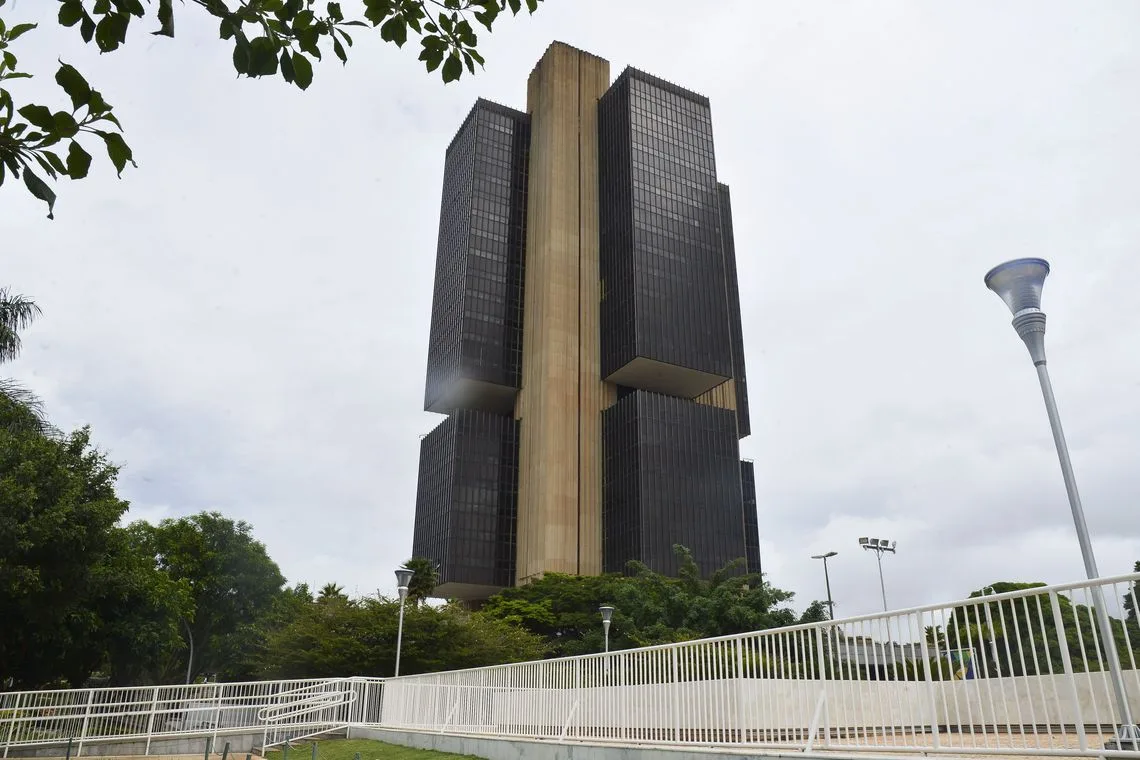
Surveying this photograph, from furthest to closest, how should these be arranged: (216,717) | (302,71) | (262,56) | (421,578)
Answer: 1. (421,578)
2. (216,717)
3. (302,71)
4. (262,56)

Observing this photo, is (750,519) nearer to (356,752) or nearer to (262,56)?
(356,752)

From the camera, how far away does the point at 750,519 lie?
85312mm

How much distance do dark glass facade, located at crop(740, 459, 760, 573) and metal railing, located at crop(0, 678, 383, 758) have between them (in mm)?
65291

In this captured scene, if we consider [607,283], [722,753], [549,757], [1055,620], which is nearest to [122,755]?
[549,757]

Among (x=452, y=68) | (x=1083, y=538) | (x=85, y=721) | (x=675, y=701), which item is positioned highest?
(x=452, y=68)

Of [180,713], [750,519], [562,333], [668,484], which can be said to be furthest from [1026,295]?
[750,519]

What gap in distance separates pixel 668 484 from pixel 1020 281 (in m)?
61.2

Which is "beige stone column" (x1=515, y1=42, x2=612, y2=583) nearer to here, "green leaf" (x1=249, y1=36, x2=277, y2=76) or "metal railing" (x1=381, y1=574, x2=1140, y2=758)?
"metal railing" (x1=381, y1=574, x2=1140, y2=758)

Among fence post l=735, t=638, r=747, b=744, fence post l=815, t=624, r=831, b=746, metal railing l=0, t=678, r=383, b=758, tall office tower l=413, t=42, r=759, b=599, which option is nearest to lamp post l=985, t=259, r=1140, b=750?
fence post l=815, t=624, r=831, b=746

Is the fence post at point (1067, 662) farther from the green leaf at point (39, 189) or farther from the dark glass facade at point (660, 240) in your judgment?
the dark glass facade at point (660, 240)

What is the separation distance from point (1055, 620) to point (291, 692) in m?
A: 18.5

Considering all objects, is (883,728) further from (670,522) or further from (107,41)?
(670,522)

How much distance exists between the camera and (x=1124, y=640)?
564cm

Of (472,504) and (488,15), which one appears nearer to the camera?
(488,15)
